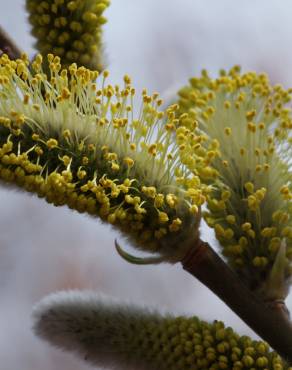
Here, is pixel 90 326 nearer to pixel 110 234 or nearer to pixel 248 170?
pixel 248 170

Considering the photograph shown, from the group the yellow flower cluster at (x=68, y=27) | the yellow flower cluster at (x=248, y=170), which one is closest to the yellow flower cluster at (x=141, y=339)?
the yellow flower cluster at (x=248, y=170)

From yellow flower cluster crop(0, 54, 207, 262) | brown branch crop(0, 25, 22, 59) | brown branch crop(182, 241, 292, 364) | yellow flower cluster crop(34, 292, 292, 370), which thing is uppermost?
brown branch crop(0, 25, 22, 59)

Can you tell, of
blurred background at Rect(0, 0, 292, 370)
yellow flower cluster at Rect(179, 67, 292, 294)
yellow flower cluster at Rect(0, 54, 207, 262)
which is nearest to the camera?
yellow flower cluster at Rect(0, 54, 207, 262)

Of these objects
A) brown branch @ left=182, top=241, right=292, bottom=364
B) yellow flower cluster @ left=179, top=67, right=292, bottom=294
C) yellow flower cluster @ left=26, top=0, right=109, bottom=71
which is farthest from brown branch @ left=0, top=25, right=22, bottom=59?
brown branch @ left=182, top=241, right=292, bottom=364

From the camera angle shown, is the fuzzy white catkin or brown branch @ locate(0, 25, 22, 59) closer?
the fuzzy white catkin

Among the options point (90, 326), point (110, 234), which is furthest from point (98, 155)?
point (110, 234)

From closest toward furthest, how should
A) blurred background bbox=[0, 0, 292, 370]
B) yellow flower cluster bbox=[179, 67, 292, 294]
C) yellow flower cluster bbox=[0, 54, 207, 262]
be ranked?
yellow flower cluster bbox=[0, 54, 207, 262]
yellow flower cluster bbox=[179, 67, 292, 294]
blurred background bbox=[0, 0, 292, 370]

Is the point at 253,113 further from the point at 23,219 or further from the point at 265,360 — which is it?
the point at 23,219

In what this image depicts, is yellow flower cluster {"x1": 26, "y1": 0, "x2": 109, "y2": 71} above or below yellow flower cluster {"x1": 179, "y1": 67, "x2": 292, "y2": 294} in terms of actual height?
above

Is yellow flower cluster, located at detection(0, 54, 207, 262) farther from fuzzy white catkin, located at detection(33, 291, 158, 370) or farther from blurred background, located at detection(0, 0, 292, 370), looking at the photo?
blurred background, located at detection(0, 0, 292, 370)
